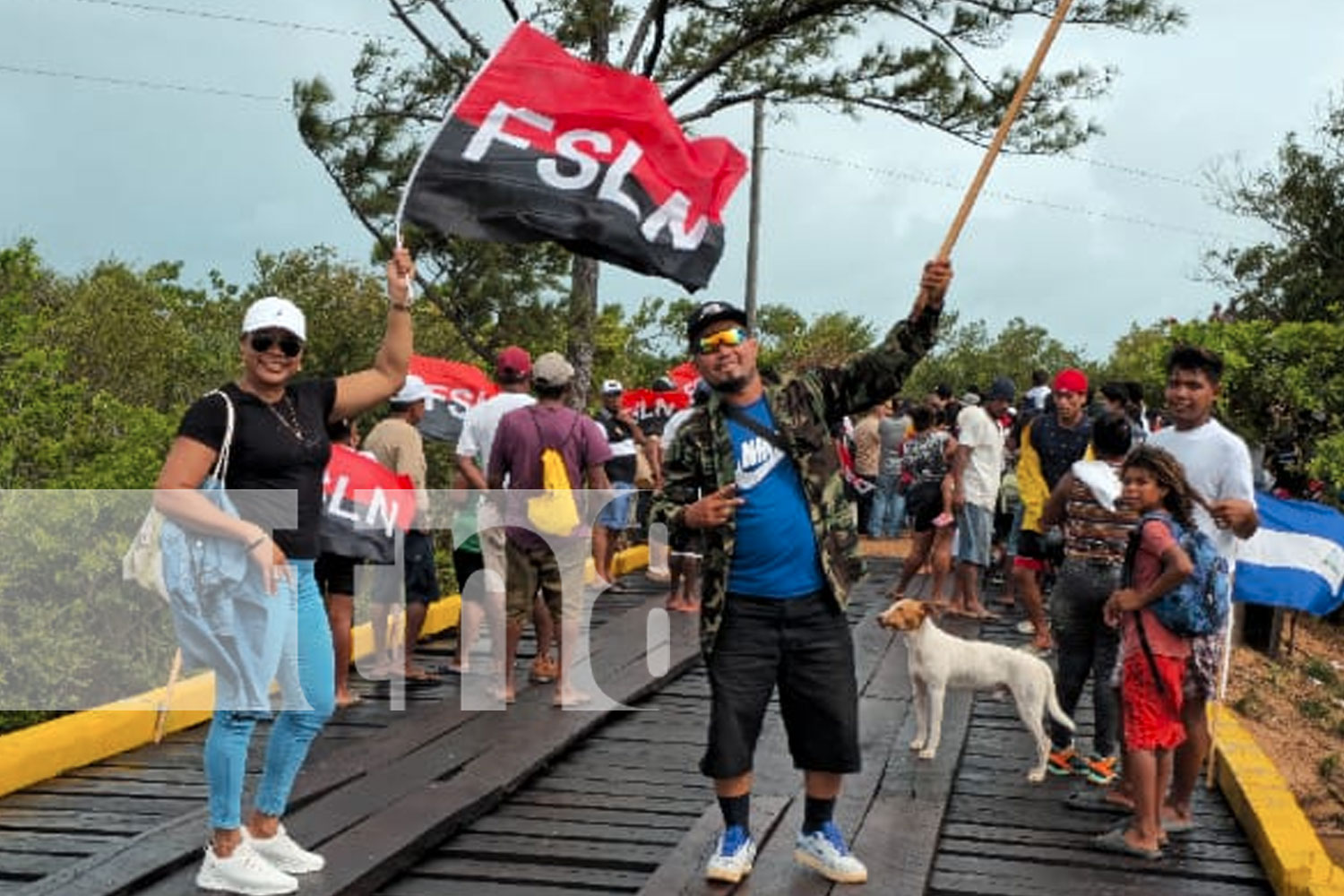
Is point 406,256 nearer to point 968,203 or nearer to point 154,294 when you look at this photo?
point 968,203

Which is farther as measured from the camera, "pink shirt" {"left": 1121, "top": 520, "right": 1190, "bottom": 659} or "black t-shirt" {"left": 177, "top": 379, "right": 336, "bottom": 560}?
"pink shirt" {"left": 1121, "top": 520, "right": 1190, "bottom": 659}

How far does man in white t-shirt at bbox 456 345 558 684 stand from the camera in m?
9.12

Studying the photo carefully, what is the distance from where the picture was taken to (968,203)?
562 centimetres

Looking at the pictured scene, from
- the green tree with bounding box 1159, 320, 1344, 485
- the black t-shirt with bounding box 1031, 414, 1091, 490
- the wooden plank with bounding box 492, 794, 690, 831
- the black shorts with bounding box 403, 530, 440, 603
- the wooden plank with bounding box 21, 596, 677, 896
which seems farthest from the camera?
the green tree with bounding box 1159, 320, 1344, 485

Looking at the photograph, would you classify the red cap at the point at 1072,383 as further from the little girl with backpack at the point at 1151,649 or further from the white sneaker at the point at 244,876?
the white sneaker at the point at 244,876

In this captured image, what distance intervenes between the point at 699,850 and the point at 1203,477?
2461mm

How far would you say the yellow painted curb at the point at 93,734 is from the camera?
22.8 feet

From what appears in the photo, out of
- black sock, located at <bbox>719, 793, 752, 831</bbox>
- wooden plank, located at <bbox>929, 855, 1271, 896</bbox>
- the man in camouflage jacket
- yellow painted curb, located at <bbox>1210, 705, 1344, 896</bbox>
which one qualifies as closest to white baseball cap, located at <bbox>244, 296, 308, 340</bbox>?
the man in camouflage jacket

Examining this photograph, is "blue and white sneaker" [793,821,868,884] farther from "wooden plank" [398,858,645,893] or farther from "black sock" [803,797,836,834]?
"wooden plank" [398,858,645,893]

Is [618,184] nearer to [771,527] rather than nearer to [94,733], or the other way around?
[771,527]

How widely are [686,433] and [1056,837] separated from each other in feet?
7.74

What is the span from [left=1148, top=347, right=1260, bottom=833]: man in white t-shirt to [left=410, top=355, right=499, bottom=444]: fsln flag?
19.2 ft

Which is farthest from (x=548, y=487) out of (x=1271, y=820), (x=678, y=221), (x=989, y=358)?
(x=989, y=358)

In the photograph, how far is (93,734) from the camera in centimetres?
744
